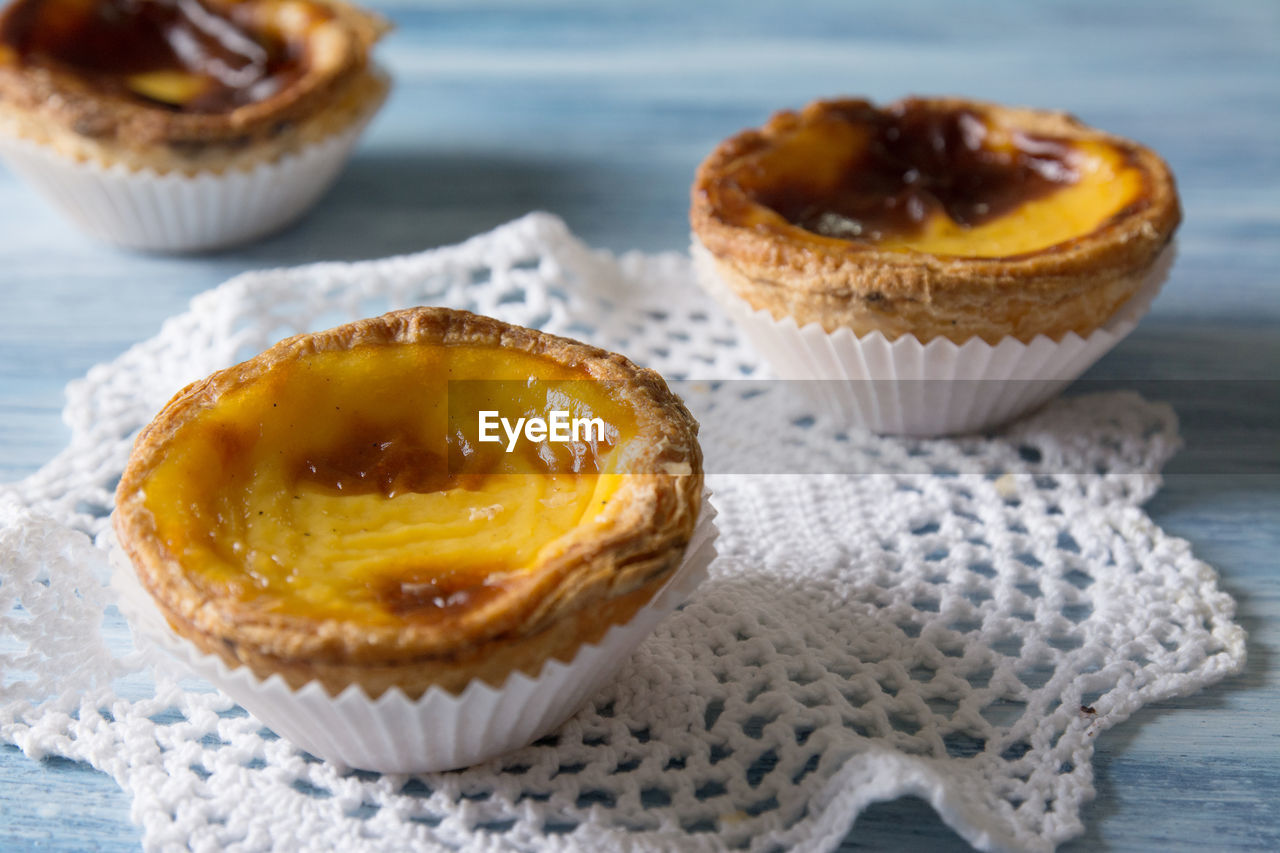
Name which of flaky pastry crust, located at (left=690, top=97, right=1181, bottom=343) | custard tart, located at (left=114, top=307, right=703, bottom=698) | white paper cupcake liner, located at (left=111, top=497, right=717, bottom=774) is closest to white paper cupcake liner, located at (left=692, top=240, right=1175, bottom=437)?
flaky pastry crust, located at (left=690, top=97, right=1181, bottom=343)

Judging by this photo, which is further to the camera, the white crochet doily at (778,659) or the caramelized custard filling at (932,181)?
the caramelized custard filling at (932,181)

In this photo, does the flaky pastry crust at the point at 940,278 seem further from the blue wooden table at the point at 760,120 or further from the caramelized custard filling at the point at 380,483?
the caramelized custard filling at the point at 380,483

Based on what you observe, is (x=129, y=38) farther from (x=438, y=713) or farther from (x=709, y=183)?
(x=438, y=713)

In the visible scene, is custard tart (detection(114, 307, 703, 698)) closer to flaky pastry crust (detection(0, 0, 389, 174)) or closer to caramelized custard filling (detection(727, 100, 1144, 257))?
caramelized custard filling (detection(727, 100, 1144, 257))

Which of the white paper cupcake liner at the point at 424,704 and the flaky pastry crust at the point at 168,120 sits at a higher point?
the flaky pastry crust at the point at 168,120

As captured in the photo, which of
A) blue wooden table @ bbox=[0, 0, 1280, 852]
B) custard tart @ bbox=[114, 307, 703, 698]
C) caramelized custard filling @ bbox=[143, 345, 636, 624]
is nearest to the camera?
custard tart @ bbox=[114, 307, 703, 698]

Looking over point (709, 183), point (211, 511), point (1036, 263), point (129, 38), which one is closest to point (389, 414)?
point (211, 511)

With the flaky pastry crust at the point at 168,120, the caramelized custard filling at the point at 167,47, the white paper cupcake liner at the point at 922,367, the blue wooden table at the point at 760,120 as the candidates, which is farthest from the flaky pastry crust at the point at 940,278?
the caramelized custard filling at the point at 167,47
